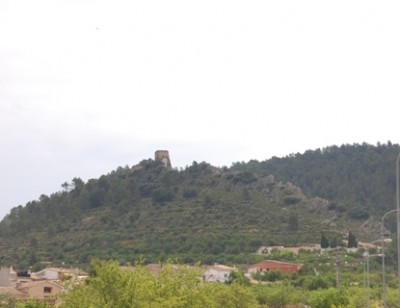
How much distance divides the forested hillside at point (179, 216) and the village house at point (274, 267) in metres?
8.70

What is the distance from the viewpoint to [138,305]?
86.9 feet

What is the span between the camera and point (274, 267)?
89625 mm

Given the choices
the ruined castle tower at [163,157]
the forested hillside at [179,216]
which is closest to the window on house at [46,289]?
the forested hillside at [179,216]

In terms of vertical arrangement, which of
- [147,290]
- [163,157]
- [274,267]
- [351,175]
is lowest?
[274,267]

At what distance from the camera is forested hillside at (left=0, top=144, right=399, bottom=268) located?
350ft

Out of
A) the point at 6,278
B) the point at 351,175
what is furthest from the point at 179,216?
the point at 351,175

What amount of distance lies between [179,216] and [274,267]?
114 ft

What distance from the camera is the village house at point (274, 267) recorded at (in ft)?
289

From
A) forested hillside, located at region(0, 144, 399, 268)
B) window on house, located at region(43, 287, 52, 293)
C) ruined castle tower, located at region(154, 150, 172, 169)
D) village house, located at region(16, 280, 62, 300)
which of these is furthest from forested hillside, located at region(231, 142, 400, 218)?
window on house, located at region(43, 287, 52, 293)

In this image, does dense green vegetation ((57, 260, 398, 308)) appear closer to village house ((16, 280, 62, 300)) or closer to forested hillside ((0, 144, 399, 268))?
village house ((16, 280, 62, 300))

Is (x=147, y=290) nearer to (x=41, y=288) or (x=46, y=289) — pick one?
(x=46, y=289)

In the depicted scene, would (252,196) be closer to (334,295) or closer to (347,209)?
(347,209)

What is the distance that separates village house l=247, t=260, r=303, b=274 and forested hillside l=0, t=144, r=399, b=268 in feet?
28.6

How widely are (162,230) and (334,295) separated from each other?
61747mm
